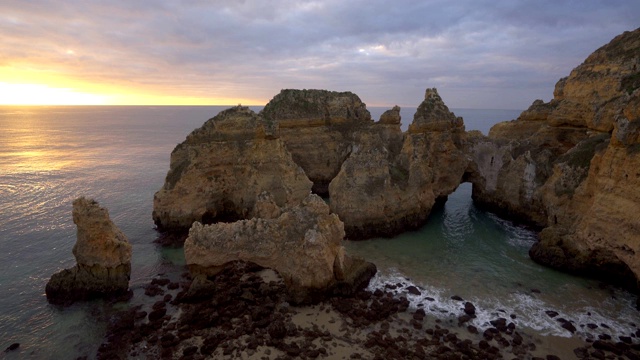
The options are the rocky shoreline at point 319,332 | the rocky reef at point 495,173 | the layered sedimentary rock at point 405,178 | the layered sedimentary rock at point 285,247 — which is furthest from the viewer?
the layered sedimentary rock at point 405,178

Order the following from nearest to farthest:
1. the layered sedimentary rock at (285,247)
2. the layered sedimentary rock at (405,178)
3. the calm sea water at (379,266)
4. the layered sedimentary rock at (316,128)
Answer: the calm sea water at (379,266) < the layered sedimentary rock at (285,247) < the layered sedimentary rock at (405,178) < the layered sedimentary rock at (316,128)

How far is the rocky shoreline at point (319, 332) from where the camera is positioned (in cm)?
1433

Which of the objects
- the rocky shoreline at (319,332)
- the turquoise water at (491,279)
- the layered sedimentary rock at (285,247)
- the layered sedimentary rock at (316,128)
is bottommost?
the rocky shoreline at (319,332)

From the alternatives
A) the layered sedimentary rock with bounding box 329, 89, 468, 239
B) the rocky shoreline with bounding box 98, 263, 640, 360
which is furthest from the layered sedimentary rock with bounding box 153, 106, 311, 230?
the rocky shoreline with bounding box 98, 263, 640, 360

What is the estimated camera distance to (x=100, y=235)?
17.6 meters

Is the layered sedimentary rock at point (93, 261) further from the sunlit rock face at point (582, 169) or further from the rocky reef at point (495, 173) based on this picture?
the sunlit rock face at point (582, 169)

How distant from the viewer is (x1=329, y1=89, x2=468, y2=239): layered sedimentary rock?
992 inches

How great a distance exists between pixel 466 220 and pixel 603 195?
451 inches

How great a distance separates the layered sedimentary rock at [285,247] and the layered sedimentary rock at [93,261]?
397cm

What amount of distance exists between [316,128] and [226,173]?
1352cm

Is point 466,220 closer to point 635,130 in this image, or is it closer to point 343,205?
point 343,205

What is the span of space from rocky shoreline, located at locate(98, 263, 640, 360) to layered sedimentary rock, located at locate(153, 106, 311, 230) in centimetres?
787

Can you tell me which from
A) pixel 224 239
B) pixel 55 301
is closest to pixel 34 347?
pixel 55 301

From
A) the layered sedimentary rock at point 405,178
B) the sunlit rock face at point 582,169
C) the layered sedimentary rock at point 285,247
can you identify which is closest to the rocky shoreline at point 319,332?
the layered sedimentary rock at point 285,247
